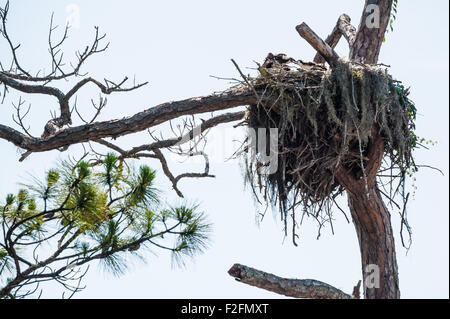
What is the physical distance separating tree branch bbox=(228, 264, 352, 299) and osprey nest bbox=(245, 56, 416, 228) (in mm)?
702

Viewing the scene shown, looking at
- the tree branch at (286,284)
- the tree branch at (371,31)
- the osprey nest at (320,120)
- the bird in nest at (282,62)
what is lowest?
the tree branch at (286,284)

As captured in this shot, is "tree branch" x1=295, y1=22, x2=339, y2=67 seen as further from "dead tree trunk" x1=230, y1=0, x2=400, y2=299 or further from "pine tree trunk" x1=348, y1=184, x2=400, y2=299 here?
"pine tree trunk" x1=348, y1=184, x2=400, y2=299

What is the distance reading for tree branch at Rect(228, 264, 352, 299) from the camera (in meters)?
4.60

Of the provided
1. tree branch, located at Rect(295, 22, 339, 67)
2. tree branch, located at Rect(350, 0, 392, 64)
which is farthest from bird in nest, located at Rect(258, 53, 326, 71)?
tree branch, located at Rect(350, 0, 392, 64)

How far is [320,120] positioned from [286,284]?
3.91 ft

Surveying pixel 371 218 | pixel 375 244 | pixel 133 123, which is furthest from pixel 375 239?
pixel 133 123

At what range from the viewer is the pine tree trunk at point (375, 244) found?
5.55 metres

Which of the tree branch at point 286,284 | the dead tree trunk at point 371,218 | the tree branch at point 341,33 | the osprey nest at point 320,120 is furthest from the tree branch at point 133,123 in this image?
the tree branch at point 341,33

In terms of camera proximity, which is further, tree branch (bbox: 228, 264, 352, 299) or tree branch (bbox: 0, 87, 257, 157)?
tree branch (bbox: 0, 87, 257, 157)

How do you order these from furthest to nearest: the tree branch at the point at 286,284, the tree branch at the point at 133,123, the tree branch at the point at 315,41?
the tree branch at the point at 315,41, the tree branch at the point at 133,123, the tree branch at the point at 286,284

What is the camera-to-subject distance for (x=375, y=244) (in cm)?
569

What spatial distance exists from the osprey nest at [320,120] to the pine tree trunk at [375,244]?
A: 35 cm

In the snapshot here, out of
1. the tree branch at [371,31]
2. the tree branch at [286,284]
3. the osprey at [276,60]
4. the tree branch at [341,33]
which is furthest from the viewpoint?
the tree branch at [341,33]

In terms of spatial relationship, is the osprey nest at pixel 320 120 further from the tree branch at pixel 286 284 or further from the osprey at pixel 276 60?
the tree branch at pixel 286 284
